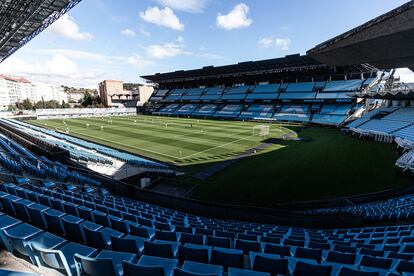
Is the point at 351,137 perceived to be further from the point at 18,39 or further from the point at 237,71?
the point at 18,39

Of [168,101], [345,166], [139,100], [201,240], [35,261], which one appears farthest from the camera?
[139,100]

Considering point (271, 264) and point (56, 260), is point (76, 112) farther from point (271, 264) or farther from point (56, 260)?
point (271, 264)

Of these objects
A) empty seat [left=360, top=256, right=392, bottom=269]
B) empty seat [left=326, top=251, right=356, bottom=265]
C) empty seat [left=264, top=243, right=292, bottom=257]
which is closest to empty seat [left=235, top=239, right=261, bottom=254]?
empty seat [left=264, top=243, right=292, bottom=257]

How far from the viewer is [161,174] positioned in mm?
19859

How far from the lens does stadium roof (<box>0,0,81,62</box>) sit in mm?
19002

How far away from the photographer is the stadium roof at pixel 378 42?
6965mm

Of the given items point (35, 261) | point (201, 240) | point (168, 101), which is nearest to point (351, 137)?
point (201, 240)

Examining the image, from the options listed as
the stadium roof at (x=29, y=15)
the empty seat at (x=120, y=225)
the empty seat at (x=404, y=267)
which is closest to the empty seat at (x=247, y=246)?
the empty seat at (x=404, y=267)

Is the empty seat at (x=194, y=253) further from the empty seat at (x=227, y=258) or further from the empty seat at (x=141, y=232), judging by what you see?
the empty seat at (x=141, y=232)

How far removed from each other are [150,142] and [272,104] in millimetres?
41174

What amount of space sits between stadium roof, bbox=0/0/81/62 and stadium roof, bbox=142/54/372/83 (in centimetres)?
4836

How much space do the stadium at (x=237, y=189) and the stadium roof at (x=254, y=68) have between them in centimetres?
117

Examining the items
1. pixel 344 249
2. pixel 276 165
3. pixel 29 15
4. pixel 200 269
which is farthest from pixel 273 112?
pixel 200 269

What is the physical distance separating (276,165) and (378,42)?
15.0 meters
